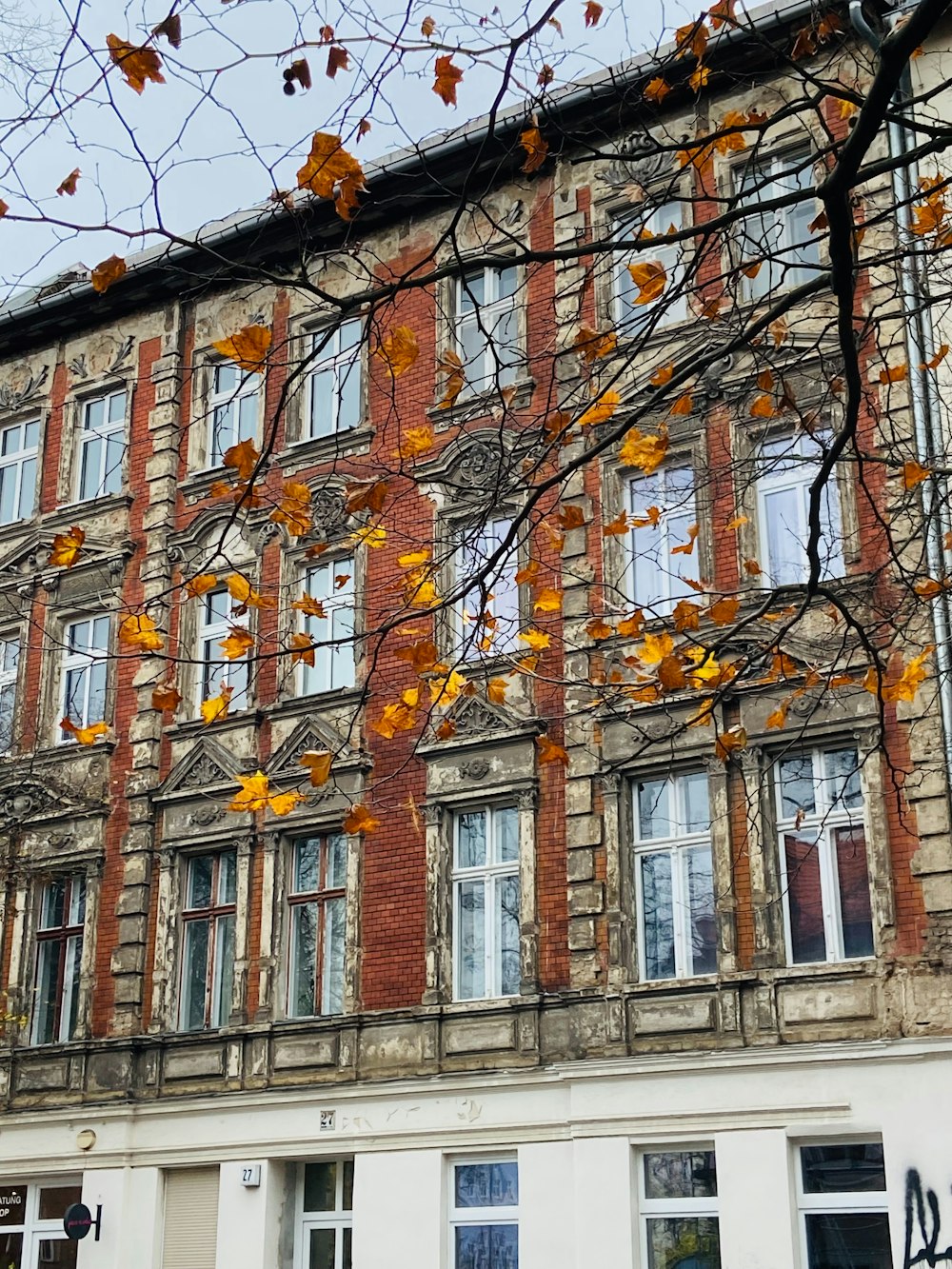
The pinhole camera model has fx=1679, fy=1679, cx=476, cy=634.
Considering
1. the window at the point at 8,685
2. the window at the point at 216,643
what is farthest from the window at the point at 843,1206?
the window at the point at 8,685

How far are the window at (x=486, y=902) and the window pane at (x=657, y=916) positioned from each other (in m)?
1.47

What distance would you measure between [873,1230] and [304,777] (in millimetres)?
7804

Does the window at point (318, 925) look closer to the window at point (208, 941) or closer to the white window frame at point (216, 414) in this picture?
the window at point (208, 941)

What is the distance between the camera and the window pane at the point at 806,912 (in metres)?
15.3

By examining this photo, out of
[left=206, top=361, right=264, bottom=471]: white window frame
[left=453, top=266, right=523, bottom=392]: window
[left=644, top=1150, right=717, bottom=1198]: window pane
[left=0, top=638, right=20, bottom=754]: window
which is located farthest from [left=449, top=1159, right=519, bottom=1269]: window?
[left=206, top=361, right=264, bottom=471]: white window frame

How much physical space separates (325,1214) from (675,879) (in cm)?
521

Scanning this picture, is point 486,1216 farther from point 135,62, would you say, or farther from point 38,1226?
point 135,62

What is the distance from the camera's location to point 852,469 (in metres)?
16.1

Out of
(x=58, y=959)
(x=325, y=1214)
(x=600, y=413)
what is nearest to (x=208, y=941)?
(x=58, y=959)

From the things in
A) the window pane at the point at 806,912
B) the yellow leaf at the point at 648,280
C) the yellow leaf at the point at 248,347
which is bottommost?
the window pane at the point at 806,912

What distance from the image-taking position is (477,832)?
17797 mm

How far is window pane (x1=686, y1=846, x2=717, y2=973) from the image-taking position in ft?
52.0

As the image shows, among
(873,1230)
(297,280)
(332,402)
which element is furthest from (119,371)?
(297,280)

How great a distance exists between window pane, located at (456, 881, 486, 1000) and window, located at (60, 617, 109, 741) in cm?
609
